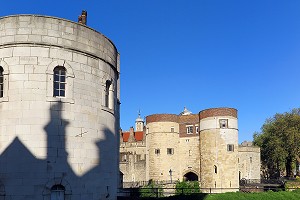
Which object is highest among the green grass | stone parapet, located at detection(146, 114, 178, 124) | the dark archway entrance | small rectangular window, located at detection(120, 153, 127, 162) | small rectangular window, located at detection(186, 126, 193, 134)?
stone parapet, located at detection(146, 114, 178, 124)

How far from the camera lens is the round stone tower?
4091 cm

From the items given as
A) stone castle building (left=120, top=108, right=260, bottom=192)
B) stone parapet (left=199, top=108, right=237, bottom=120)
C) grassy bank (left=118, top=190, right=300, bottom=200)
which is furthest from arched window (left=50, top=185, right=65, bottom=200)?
stone parapet (left=199, top=108, right=237, bottom=120)

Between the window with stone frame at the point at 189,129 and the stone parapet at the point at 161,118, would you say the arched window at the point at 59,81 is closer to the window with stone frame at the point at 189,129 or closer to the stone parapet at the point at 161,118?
the stone parapet at the point at 161,118

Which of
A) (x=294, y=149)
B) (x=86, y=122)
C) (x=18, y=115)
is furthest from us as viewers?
(x=294, y=149)

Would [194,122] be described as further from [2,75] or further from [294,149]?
[2,75]

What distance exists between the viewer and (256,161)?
52406 millimetres

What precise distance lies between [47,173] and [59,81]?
150 inches

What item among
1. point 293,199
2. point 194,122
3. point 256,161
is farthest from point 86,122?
point 256,161

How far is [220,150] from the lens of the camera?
41281mm

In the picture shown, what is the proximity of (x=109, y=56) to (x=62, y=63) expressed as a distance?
298 cm

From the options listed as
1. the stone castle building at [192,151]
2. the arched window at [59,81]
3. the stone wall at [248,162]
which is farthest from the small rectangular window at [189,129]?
the arched window at [59,81]

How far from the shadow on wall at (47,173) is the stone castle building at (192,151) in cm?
2891

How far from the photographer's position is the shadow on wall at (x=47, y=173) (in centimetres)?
1327

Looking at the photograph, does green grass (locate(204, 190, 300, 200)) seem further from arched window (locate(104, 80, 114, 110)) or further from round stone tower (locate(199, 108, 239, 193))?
round stone tower (locate(199, 108, 239, 193))
